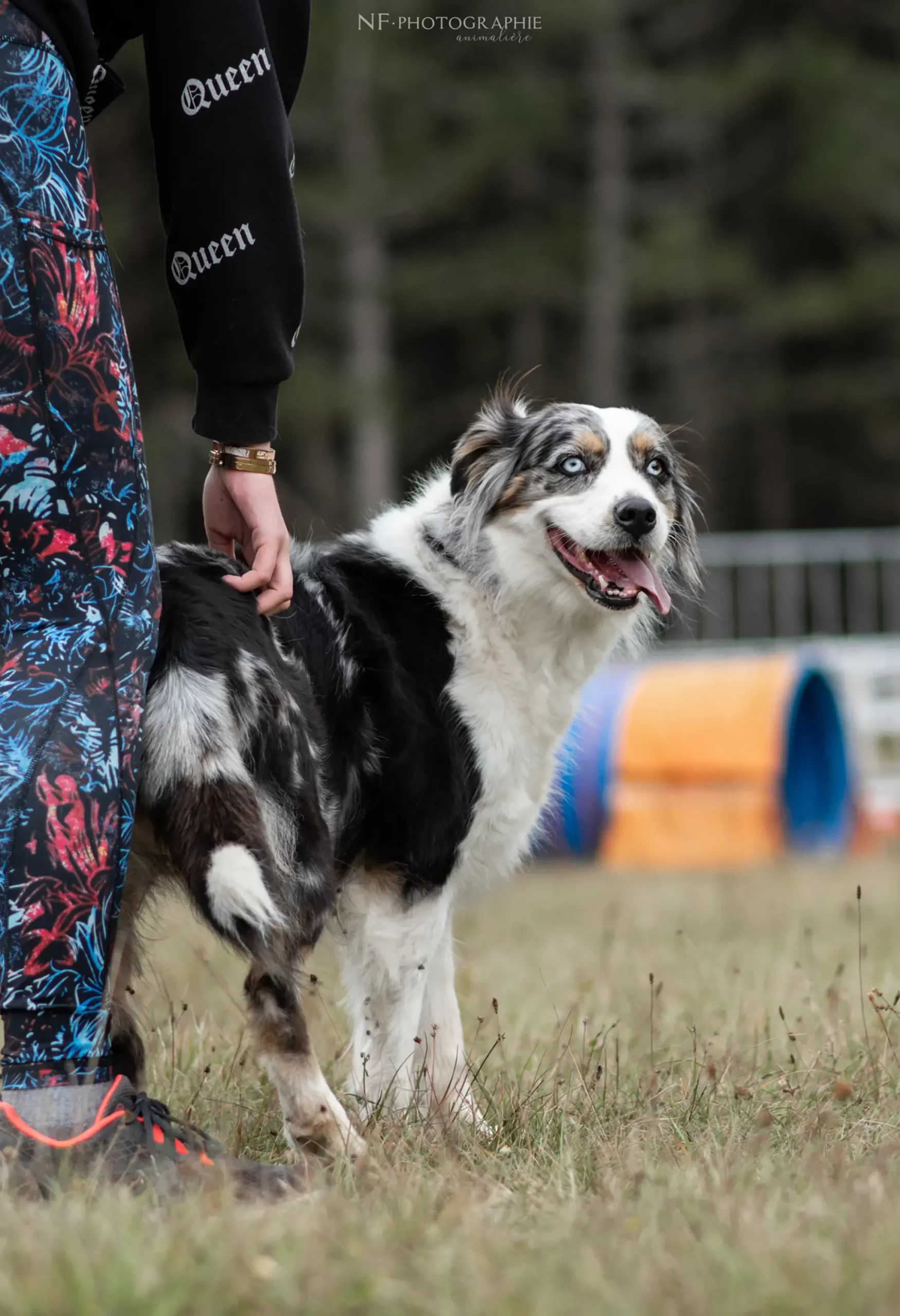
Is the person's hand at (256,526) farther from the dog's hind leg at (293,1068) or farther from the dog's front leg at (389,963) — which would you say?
the dog's front leg at (389,963)

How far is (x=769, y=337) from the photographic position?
70.5ft

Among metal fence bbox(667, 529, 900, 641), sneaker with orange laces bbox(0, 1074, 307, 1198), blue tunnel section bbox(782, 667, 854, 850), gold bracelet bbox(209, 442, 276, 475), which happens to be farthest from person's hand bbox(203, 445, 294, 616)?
metal fence bbox(667, 529, 900, 641)

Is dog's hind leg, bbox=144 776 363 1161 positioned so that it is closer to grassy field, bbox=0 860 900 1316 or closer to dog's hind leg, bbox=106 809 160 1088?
grassy field, bbox=0 860 900 1316

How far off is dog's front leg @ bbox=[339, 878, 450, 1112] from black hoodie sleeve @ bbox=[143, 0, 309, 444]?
1.18 metres

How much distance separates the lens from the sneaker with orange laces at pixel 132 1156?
218cm

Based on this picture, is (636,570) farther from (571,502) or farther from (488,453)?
(488,453)

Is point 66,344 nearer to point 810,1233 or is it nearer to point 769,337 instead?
point 810,1233

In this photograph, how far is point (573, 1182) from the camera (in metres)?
2.28

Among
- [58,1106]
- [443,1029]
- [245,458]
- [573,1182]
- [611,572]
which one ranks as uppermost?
[245,458]

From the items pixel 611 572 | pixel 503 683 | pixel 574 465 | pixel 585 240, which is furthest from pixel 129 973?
pixel 585 240

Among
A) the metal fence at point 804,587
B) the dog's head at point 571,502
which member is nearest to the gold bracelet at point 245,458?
the dog's head at point 571,502

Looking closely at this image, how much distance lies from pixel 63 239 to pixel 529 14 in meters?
16.5

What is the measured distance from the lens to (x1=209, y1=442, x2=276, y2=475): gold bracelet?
2.62 m

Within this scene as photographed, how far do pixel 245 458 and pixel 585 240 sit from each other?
18.1 m
